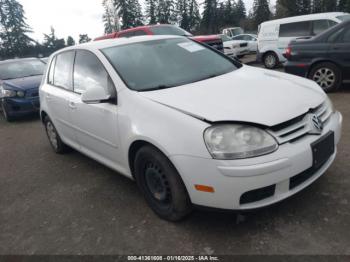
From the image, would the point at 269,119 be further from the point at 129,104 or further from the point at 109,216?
the point at 109,216

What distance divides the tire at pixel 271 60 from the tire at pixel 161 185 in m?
9.28

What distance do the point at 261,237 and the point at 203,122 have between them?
1.02 meters

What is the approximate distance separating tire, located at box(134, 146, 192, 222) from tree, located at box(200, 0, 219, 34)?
59.9m

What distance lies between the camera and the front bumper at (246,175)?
216 cm

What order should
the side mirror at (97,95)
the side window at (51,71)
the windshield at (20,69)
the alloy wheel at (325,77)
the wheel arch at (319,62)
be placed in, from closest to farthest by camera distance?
1. the side mirror at (97,95)
2. the side window at (51,71)
3. the wheel arch at (319,62)
4. the alloy wheel at (325,77)
5. the windshield at (20,69)

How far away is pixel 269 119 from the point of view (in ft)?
7.41

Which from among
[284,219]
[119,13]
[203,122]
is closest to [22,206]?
[203,122]

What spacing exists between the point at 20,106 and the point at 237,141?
690cm

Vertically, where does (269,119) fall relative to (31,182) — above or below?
above

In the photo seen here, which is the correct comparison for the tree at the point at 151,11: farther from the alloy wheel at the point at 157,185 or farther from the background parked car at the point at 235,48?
the alloy wheel at the point at 157,185

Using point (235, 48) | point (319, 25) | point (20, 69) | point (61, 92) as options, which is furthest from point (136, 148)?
point (235, 48)

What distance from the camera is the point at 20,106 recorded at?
766cm

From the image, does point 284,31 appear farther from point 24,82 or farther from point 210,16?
point 210,16

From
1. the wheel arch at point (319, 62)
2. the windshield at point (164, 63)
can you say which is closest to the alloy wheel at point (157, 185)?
the windshield at point (164, 63)
